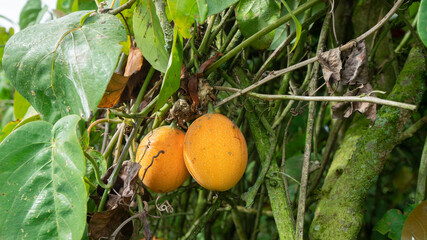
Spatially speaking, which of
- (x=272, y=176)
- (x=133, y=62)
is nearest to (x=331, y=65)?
(x=272, y=176)

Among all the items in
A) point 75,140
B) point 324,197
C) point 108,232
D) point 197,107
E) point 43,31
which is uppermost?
point 43,31

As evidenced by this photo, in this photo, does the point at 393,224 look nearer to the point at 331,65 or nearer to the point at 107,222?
the point at 331,65

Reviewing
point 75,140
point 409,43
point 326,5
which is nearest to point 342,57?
point 326,5

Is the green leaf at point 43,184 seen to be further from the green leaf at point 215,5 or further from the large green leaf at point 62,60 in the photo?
the green leaf at point 215,5

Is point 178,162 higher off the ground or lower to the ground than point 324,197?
higher

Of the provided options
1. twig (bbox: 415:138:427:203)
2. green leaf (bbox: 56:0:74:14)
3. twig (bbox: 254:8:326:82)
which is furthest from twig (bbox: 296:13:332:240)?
green leaf (bbox: 56:0:74:14)

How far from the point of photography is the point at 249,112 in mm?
799

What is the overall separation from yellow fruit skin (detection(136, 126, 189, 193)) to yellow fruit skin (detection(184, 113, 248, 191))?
0.03 m

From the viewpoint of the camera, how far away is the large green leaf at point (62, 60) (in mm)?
542

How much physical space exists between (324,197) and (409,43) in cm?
58

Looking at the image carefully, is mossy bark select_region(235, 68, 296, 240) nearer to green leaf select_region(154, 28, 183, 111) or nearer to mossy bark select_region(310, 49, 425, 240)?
mossy bark select_region(310, 49, 425, 240)

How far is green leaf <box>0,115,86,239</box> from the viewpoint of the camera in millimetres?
516

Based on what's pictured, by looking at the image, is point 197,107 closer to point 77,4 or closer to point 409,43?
point 77,4

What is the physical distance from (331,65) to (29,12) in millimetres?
1329
